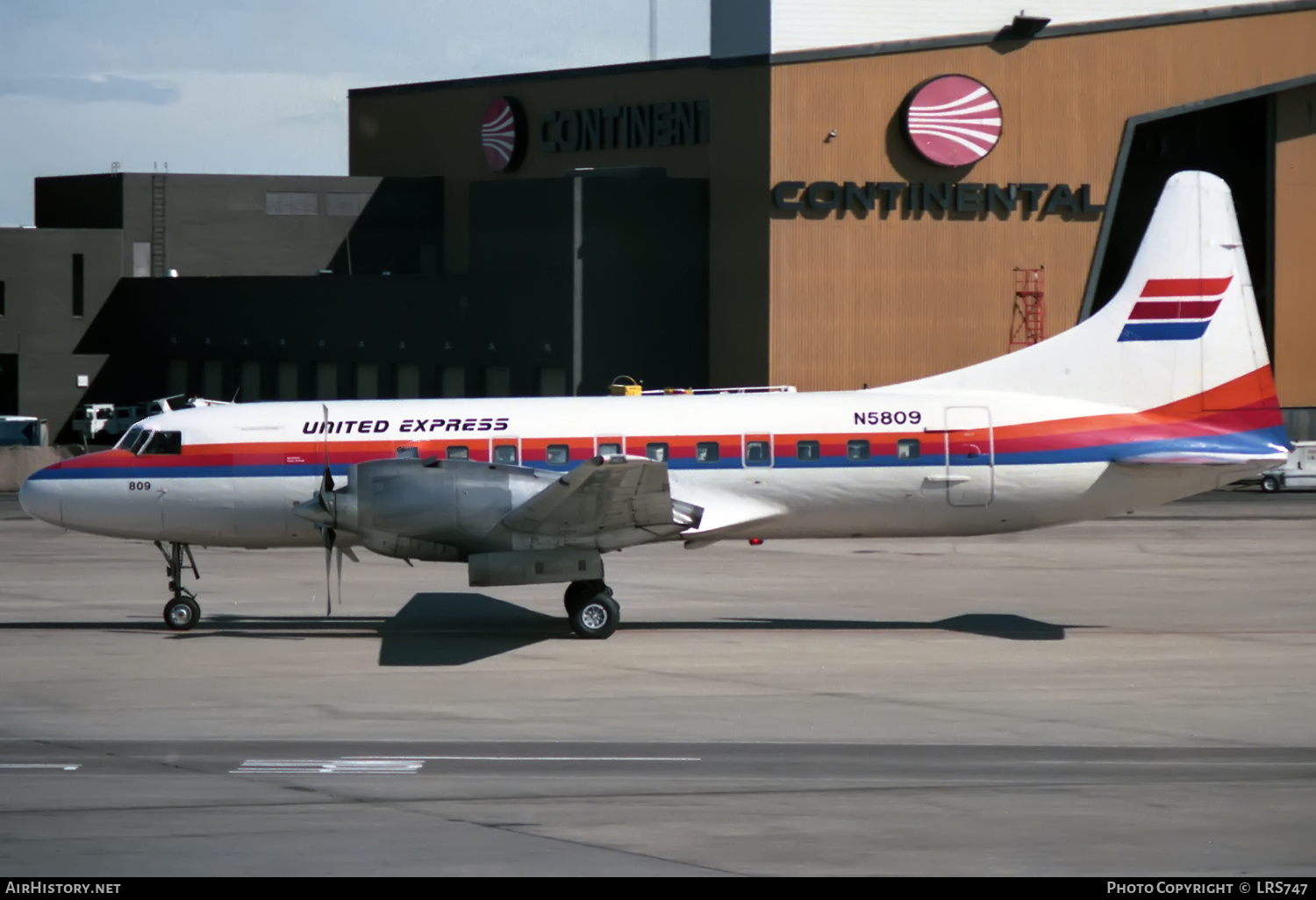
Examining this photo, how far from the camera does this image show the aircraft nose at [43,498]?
86.4 ft

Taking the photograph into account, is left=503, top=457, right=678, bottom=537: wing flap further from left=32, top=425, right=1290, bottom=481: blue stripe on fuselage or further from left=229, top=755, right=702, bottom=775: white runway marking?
left=229, top=755, right=702, bottom=775: white runway marking

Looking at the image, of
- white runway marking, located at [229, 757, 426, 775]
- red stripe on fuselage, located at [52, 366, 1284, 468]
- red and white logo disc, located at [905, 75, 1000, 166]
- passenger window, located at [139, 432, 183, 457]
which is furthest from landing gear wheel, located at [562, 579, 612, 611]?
red and white logo disc, located at [905, 75, 1000, 166]

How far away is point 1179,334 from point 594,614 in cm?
1032

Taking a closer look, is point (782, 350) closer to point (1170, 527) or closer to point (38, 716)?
point (1170, 527)

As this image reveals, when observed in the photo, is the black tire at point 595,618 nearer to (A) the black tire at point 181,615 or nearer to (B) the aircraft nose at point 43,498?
(A) the black tire at point 181,615

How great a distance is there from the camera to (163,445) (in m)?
26.6

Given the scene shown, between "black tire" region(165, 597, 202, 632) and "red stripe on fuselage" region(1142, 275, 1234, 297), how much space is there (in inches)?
Answer: 638

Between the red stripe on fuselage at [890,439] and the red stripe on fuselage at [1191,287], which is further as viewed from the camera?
the red stripe on fuselage at [1191,287]

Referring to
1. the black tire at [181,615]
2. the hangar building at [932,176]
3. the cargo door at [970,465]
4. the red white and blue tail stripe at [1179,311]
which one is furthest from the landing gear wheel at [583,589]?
Result: the hangar building at [932,176]

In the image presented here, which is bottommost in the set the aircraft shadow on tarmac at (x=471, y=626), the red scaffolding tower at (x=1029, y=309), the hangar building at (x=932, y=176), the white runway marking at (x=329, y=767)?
the white runway marking at (x=329, y=767)

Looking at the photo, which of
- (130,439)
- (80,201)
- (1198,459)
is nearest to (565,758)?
(130,439)

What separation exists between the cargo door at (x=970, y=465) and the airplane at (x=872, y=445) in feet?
0.09

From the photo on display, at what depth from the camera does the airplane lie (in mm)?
26125
